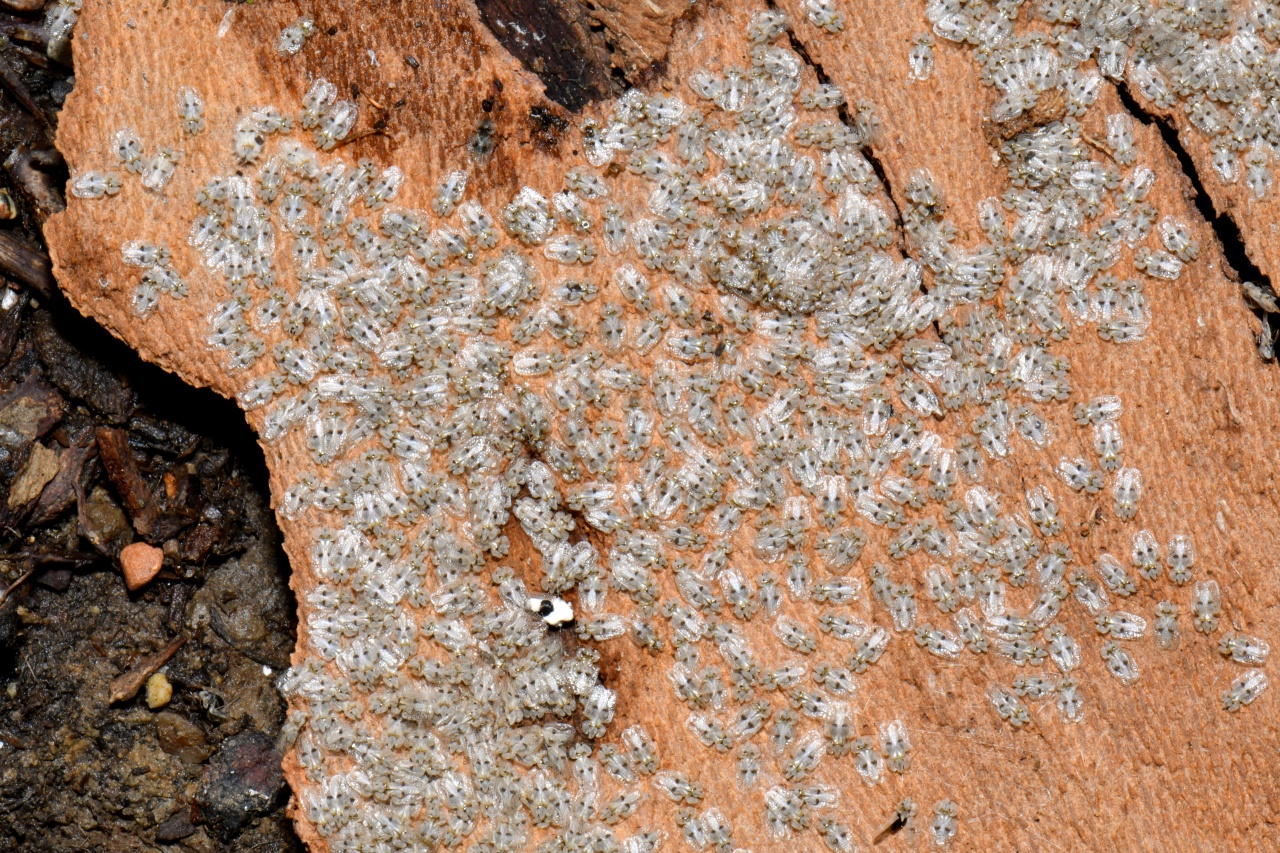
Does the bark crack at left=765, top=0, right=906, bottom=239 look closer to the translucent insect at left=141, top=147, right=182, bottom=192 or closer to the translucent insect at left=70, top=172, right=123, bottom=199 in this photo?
the translucent insect at left=141, top=147, right=182, bottom=192

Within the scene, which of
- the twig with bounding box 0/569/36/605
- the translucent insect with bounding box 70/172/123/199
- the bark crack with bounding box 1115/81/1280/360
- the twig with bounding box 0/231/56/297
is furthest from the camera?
the twig with bounding box 0/231/56/297

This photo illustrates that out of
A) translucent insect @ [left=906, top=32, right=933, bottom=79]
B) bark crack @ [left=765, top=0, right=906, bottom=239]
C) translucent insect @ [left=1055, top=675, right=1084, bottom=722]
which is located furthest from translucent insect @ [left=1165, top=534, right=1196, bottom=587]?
translucent insect @ [left=906, top=32, right=933, bottom=79]

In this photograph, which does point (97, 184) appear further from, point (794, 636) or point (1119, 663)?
point (1119, 663)

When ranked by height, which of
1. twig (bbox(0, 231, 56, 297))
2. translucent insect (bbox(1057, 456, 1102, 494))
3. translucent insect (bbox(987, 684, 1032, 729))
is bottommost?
twig (bbox(0, 231, 56, 297))

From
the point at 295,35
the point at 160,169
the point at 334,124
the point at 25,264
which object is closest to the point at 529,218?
the point at 334,124

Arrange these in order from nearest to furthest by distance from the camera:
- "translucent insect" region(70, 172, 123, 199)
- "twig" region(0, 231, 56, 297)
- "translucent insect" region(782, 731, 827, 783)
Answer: "translucent insect" region(782, 731, 827, 783)
"translucent insect" region(70, 172, 123, 199)
"twig" region(0, 231, 56, 297)

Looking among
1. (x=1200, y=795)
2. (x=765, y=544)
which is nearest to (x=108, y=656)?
(x=765, y=544)

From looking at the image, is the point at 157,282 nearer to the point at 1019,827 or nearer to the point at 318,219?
the point at 318,219
